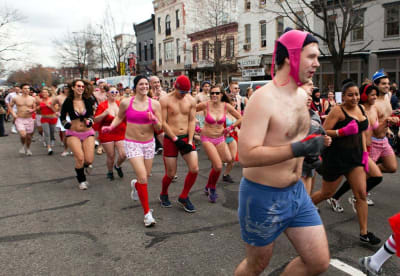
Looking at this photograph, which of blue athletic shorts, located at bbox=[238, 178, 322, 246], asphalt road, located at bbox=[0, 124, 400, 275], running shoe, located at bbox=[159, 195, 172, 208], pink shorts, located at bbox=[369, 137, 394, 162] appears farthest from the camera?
running shoe, located at bbox=[159, 195, 172, 208]

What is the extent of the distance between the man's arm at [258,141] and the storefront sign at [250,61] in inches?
971

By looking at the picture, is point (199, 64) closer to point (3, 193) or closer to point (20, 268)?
point (3, 193)

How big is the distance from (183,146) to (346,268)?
2.65 metres

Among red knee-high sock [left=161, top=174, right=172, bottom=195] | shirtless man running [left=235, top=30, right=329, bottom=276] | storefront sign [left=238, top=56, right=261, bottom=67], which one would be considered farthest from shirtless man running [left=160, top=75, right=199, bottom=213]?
storefront sign [left=238, top=56, right=261, bottom=67]

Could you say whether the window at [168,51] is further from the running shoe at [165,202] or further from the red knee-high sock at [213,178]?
the running shoe at [165,202]

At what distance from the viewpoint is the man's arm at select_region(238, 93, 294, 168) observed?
2.07 meters

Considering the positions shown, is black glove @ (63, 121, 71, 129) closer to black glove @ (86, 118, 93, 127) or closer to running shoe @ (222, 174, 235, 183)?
black glove @ (86, 118, 93, 127)

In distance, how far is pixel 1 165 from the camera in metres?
9.05

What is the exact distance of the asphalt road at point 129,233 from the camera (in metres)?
3.51

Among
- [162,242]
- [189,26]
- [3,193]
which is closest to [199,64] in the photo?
[189,26]

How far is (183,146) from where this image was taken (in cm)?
506

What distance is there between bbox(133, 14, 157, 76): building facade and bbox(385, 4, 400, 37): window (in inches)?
1139

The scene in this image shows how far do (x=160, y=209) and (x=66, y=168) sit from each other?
167 inches

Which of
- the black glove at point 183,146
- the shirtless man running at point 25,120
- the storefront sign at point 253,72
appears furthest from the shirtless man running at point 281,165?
the storefront sign at point 253,72
